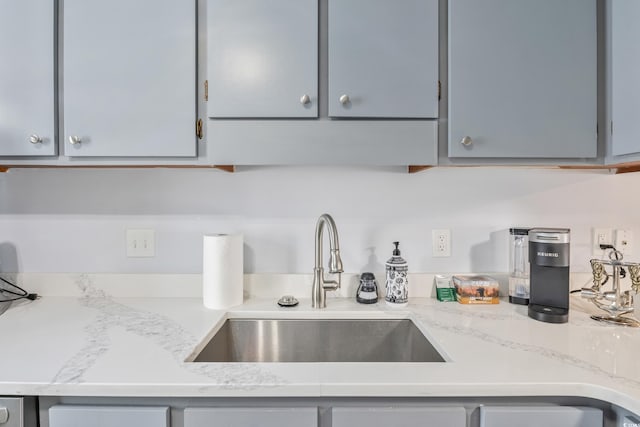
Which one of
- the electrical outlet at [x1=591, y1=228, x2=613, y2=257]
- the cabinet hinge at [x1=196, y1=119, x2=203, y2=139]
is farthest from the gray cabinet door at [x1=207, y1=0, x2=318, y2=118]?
the electrical outlet at [x1=591, y1=228, x2=613, y2=257]

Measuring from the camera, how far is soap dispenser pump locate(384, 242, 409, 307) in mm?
→ 1302

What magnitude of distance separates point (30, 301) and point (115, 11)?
1.15 metres

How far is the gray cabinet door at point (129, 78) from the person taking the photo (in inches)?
43.5

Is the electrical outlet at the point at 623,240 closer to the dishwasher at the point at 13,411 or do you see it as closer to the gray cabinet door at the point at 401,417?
the gray cabinet door at the point at 401,417

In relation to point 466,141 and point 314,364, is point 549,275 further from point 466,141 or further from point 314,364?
point 314,364

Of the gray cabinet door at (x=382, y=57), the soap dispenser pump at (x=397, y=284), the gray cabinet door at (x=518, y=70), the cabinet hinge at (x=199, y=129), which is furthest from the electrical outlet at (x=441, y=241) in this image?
the cabinet hinge at (x=199, y=129)

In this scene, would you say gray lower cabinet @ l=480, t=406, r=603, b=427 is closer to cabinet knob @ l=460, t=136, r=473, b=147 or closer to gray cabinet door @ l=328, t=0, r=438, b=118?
cabinet knob @ l=460, t=136, r=473, b=147

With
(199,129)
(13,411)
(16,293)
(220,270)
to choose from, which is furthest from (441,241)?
(16,293)

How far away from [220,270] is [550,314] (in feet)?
3.76

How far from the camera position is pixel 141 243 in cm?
144

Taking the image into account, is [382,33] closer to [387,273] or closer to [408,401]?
[387,273]

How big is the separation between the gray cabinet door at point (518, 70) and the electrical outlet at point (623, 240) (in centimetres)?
62

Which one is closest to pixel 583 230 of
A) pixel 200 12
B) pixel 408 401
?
pixel 408 401

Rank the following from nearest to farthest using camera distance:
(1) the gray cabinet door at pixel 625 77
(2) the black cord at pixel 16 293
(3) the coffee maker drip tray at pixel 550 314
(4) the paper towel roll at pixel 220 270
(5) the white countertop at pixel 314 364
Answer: (5) the white countertop at pixel 314 364 → (1) the gray cabinet door at pixel 625 77 → (3) the coffee maker drip tray at pixel 550 314 → (4) the paper towel roll at pixel 220 270 → (2) the black cord at pixel 16 293
